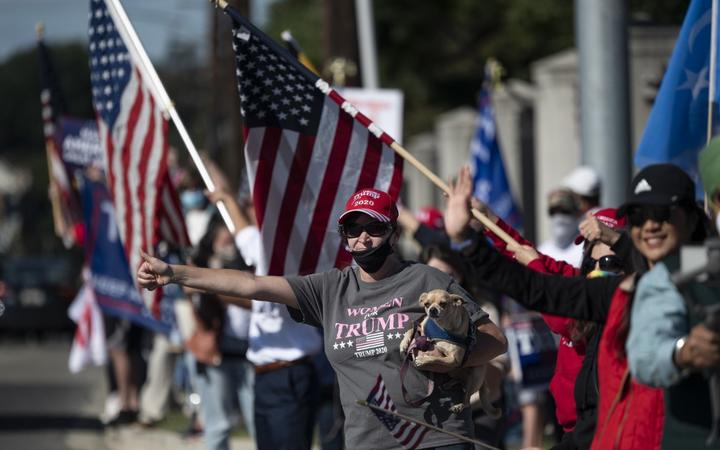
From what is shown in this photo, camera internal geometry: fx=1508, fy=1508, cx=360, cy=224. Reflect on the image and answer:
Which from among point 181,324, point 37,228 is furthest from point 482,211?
point 37,228

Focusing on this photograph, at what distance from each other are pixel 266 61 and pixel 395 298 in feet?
6.73

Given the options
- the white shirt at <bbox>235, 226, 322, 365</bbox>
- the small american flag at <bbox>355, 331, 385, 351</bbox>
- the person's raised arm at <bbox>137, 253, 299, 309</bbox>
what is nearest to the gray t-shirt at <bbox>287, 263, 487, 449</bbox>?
the small american flag at <bbox>355, 331, 385, 351</bbox>

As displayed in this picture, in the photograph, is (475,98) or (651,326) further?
(475,98)

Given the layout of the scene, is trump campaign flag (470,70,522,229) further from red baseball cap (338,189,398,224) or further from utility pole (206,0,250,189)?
red baseball cap (338,189,398,224)

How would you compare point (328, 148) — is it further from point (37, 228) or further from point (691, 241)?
point (37, 228)

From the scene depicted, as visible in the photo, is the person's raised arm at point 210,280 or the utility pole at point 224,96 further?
the utility pole at point 224,96

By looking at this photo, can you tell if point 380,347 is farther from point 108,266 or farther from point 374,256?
point 108,266

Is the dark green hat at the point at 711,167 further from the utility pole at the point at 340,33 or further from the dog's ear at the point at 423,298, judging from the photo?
the utility pole at the point at 340,33

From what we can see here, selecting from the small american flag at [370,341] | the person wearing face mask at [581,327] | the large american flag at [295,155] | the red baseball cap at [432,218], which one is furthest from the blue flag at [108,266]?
the small american flag at [370,341]

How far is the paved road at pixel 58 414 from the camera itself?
42.8 ft

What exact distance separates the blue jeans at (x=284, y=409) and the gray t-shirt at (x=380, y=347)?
7.55 ft

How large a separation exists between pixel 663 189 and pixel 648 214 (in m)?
0.08

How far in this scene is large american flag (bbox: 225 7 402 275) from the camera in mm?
7242

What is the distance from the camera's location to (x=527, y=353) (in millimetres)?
10000
